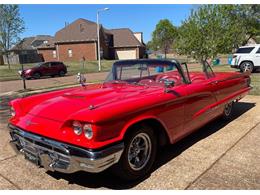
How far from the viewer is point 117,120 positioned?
10.1 ft

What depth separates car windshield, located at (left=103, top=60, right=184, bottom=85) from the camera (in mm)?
4539

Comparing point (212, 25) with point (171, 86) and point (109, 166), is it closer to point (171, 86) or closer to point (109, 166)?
point (171, 86)

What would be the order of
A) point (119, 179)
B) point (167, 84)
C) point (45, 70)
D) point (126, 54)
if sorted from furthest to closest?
point (126, 54)
point (45, 70)
point (167, 84)
point (119, 179)

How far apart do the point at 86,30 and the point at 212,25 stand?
87.5 ft

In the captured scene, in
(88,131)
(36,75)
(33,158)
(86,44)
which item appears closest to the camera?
(88,131)

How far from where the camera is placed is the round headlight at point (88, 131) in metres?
2.93

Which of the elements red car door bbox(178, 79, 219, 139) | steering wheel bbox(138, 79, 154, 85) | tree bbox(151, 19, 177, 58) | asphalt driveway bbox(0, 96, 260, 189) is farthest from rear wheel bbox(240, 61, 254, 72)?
tree bbox(151, 19, 177, 58)

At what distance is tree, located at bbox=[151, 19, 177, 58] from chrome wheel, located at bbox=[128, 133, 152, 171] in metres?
53.7

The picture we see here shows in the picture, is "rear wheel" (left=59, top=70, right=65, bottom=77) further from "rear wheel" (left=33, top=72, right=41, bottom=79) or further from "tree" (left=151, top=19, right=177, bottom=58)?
"tree" (left=151, top=19, right=177, bottom=58)

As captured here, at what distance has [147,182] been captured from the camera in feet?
11.2

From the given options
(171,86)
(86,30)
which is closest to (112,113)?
(171,86)

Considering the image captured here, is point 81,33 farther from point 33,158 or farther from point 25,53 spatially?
point 33,158

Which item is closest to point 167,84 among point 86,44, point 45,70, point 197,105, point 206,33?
point 197,105

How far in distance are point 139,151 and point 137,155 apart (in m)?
0.05
